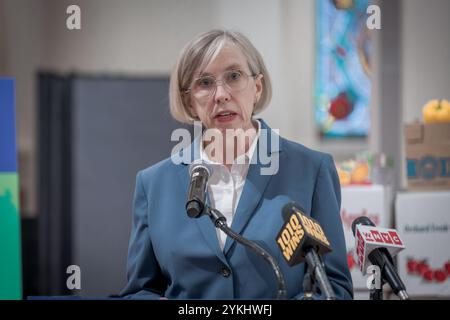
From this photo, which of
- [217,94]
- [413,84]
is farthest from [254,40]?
[413,84]

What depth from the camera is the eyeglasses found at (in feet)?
6.96

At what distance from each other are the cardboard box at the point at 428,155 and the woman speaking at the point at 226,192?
0.97m

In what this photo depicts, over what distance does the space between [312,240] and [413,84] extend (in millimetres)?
1510

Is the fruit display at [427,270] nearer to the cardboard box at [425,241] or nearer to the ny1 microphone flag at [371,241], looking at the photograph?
the cardboard box at [425,241]

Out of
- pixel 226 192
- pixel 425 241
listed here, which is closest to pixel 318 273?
pixel 226 192

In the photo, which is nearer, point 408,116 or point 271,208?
point 271,208

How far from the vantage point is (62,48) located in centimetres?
288

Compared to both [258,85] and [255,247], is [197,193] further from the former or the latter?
[258,85]

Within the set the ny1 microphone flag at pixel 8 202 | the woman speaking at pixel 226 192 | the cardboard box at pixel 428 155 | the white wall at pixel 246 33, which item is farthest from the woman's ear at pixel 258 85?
the ny1 microphone flag at pixel 8 202

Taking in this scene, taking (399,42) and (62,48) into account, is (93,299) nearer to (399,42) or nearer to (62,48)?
(62,48)

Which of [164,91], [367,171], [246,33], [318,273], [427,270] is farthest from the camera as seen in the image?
[164,91]

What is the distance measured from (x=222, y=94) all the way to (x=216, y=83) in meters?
0.04

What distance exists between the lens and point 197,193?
1.72 m

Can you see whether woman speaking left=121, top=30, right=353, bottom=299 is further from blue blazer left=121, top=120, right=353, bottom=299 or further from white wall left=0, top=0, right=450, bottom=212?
white wall left=0, top=0, right=450, bottom=212
